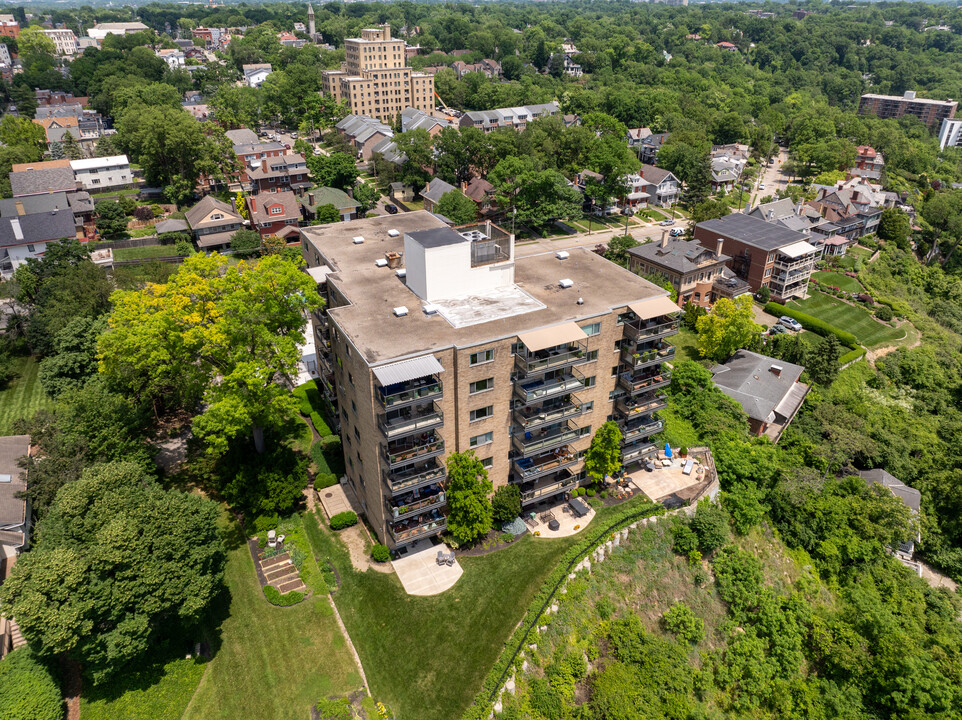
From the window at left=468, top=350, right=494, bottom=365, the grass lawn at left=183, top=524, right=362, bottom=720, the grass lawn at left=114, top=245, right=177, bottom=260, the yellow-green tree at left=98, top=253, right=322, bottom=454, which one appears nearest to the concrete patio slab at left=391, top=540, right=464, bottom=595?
the grass lawn at left=183, top=524, right=362, bottom=720

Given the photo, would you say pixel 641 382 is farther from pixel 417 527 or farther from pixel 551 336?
pixel 417 527

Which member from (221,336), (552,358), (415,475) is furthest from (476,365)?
(221,336)

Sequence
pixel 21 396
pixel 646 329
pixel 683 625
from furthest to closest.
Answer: pixel 21 396 → pixel 646 329 → pixel 683 625

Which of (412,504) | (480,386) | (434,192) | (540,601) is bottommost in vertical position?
(540,601)

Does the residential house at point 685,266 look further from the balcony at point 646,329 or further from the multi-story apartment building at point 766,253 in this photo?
the balcony at point 646,329

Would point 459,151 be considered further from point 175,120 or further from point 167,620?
point 167,620
